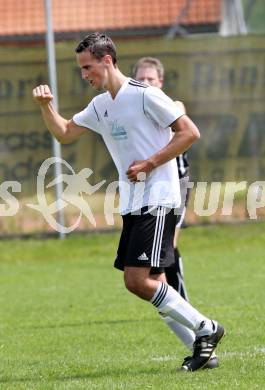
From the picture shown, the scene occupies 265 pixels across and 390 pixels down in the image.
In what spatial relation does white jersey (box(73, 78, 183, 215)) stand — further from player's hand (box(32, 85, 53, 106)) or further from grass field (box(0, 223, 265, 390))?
grass field (box(0, 223, 265, 390))

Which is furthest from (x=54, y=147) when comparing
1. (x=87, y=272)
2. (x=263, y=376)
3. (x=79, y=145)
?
(x=263, y=376)

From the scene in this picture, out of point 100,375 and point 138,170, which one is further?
point 100,375

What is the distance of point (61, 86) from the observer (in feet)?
47.8

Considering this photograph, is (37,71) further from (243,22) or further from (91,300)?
(243,22)

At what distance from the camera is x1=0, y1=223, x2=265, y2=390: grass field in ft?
20.6

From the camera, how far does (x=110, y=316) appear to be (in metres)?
9.10

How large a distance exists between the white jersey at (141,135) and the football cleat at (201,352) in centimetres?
83

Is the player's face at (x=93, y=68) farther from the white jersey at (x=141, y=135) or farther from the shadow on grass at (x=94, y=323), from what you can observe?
the shadow on grass at (x=94, y=323)

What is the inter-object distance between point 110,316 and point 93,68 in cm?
338

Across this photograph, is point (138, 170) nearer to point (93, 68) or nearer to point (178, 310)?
point (93, 68)
